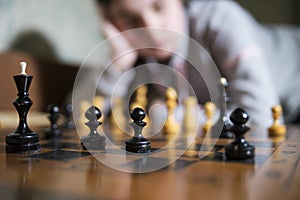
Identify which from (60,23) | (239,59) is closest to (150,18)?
(239,59)

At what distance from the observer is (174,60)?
6.19 ft

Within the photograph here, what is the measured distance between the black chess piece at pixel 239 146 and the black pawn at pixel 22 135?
0.41 metres

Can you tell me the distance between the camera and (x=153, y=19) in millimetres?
1748

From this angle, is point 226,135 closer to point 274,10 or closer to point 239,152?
point 239,152

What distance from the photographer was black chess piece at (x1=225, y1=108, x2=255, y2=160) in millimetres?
655

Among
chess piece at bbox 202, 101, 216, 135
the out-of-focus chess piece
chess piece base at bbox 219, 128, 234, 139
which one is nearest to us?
chess piece base at bbox 219, 128, 234, 139

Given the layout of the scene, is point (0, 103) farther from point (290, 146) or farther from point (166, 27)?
point (290, 146)

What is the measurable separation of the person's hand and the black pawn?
1.24m

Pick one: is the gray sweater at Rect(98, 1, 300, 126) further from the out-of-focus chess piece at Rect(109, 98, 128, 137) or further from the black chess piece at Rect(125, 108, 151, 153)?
the black chess piece at Rect(125, 108, 151, 153)

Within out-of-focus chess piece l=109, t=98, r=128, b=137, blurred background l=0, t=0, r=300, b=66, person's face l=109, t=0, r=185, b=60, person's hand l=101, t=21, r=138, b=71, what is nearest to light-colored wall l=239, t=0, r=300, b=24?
blurred background l=0, t=0, r=300, b=66

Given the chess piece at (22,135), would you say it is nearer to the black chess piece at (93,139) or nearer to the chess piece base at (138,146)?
the black chess piece at (93,139)

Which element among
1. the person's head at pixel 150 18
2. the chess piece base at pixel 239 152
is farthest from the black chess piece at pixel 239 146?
the person's head at pixel 150 18

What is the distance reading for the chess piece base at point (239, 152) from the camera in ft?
2.15

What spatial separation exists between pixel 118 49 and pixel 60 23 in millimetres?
473
